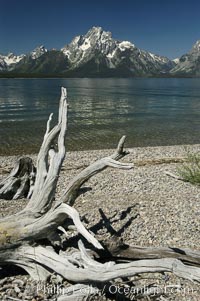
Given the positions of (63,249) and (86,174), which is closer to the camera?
(86,174)

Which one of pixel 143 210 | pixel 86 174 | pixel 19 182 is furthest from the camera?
pixel 19 182

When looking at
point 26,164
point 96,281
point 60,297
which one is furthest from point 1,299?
point 26,164

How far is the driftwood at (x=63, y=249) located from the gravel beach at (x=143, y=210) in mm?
457

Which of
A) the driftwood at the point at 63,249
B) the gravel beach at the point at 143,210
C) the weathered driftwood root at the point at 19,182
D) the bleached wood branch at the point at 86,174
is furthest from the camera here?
the weathered driftwood root at the point at 19,182

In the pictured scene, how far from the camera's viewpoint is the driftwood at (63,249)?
475 cm

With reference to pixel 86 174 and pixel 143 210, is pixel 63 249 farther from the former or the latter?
pixel 143 210

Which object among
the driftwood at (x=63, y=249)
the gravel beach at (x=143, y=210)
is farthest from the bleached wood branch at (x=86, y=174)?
the gravel beach at (x=143, y=210)

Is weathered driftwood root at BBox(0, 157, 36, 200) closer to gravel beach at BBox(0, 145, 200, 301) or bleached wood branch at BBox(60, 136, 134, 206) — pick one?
gravel beach at BBox(0, 145, 200, 301)

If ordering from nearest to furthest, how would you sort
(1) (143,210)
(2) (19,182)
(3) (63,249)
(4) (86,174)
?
(4) (86,174) → (3) (63,249) → (1) (143,210) → (2) (19,182)

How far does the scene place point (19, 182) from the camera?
10.1 meters

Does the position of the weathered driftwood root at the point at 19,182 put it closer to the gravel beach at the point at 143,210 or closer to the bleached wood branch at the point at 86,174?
the gravel beach at the point at 143,210

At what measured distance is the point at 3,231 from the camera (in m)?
5.80

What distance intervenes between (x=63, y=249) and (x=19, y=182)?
4091 millimetres

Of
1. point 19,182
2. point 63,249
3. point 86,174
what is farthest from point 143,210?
point 19,182
